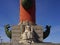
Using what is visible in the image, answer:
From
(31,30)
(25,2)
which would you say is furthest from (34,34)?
(25,2)

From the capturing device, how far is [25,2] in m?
25.4

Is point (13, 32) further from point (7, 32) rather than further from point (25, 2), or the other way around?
point (25, 2)

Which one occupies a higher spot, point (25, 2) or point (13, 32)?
point (25, 2)

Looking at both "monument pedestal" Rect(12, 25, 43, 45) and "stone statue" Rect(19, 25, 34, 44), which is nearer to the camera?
"stone statue" Rect(19, 25, 34, 44)

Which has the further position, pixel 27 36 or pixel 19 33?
pixel 19 33

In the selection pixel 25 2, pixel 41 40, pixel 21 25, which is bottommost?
pixel 41 40

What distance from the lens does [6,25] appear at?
25734 mm

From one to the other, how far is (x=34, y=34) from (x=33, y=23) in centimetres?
158

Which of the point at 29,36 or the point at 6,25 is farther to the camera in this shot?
the point at 6,25

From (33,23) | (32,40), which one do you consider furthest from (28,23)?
(32,40)

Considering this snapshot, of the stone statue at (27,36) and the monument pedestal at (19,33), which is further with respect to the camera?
the monument pedestal at (19,33)

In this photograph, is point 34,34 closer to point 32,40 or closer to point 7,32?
point 32,40

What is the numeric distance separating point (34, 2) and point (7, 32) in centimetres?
427

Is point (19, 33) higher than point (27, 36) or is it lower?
higher
